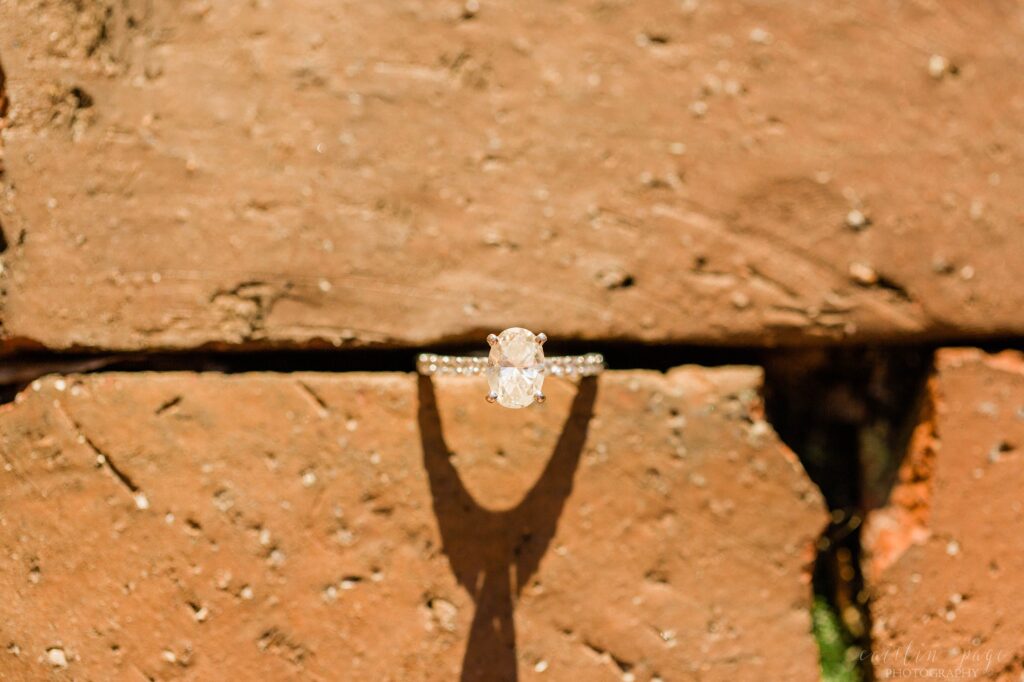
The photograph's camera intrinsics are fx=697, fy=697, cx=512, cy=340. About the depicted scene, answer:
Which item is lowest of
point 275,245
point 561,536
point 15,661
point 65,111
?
point 15,661

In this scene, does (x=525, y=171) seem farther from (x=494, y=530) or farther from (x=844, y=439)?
(x=844, y=439)

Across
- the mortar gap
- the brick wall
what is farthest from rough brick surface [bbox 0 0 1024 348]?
the mortar gap

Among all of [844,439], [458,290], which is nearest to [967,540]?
[844,439]

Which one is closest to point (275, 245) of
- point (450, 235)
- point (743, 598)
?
point (450, 235)

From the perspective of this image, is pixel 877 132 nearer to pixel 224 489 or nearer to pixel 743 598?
pixel 743 598

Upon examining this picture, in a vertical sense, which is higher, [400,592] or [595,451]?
[595,451]
